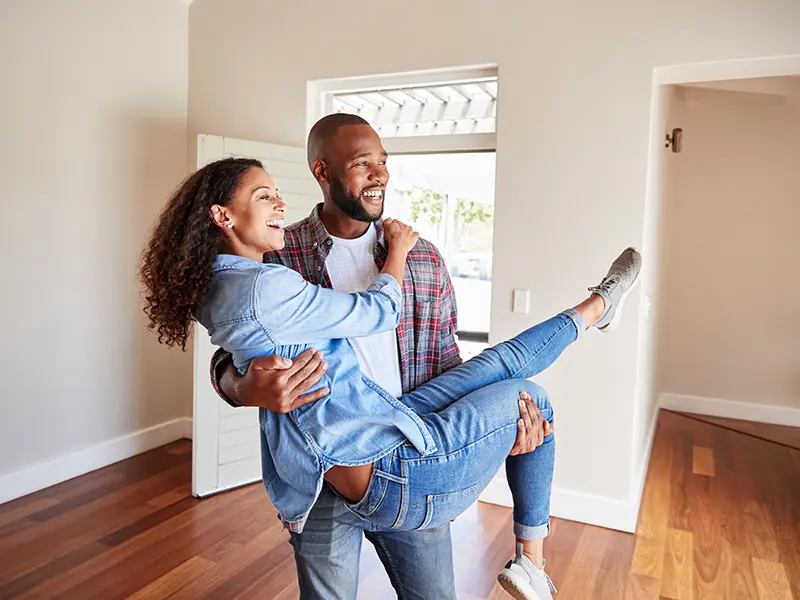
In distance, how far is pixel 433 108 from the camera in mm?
3479

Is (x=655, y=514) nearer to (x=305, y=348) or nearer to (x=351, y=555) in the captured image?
(x=351, y=555)

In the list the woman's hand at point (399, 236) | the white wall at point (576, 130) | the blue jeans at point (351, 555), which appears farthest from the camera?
the white wall at point (576, 130)

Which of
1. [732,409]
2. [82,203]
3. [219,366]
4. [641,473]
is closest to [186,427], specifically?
[82,203]

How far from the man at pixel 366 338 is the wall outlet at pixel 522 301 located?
1.61 m

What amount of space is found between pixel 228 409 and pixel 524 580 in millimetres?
2375

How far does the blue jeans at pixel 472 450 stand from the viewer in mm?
1237

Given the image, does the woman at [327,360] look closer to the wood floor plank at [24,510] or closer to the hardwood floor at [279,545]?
the hardwood floor at [279,545]

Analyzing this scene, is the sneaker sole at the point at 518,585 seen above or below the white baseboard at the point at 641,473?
above

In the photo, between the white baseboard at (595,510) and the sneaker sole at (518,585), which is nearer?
the sneaker sole at (518,585)

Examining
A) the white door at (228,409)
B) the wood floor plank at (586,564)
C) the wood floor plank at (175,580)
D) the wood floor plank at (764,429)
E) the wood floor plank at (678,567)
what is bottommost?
the wood floor plank at (175,580)

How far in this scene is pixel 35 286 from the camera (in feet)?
10.8

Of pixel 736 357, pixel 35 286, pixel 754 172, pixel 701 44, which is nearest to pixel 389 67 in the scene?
pixel 701 44

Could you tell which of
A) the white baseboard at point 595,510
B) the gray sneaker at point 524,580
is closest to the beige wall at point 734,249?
the white baseboard at point 595,510

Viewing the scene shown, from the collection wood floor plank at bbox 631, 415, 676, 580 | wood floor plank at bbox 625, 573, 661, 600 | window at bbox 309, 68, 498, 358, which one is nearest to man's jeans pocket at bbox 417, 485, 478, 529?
wood floor plank at bbox 625, 573, 661, 600
